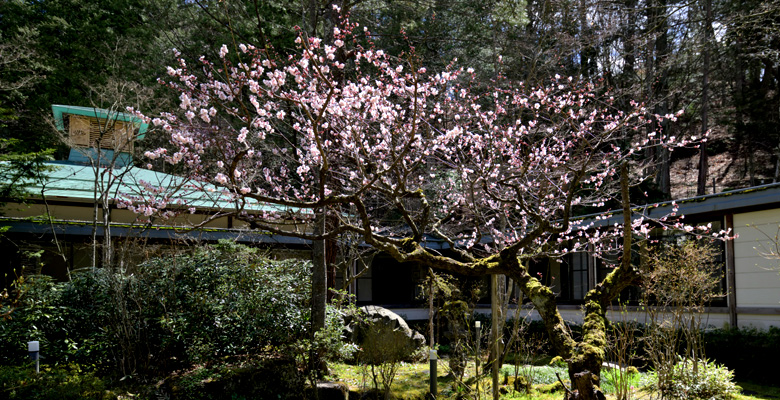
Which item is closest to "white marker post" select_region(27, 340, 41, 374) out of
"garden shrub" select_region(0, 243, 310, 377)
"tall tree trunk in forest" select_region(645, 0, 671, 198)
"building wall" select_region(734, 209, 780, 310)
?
"garden shrub" select_region(0, 243, 310, 377)

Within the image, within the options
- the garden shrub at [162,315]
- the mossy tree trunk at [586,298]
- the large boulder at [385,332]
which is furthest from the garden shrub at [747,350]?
the garden shrub at [162,315]

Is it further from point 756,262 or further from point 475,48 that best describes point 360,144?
point 475,48

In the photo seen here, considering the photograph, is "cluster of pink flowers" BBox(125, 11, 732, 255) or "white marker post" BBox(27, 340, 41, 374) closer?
"cluster of pink flowers" BBox(125, 11, 732, 255)

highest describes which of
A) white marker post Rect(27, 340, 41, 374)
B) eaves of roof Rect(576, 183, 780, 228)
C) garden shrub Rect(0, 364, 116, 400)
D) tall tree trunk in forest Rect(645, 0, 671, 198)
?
tall tree trunk in forest Rect(645, 0, 671, 198)

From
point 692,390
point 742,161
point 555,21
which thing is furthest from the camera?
point 742,161

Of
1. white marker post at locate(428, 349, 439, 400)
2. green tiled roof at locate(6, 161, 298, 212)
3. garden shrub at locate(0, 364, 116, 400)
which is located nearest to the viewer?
garden shrub at locate(0, 364, 116, 400)

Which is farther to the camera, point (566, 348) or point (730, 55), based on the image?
point (730, 55)

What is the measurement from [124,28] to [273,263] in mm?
13484

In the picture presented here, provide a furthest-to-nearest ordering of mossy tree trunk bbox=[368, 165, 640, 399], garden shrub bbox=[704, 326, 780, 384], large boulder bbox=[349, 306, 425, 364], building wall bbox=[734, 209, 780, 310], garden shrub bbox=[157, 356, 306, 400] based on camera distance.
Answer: large boulder bbox=[349, 306, 425, 364]
building wall bbox=[734, 209, 780, 310]
garden shrub bbox=[704, 326, 780, 384]
garden shrub bbox=[157, 356, 306, 400]
mossy tree trunk bbox=[368, 165, 640, 399]

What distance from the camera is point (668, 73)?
17.7 meters

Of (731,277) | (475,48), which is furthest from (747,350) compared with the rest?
(475,48)

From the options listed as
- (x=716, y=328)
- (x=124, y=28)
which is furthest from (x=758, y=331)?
(x=124, y=28)

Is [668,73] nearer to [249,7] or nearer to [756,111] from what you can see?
[756,111]

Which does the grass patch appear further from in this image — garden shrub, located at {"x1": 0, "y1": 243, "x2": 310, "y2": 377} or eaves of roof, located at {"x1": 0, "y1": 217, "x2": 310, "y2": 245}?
eaves of roof, located at {"x1": 0, "y1": 217, "x2": 310, "y2": 245}
